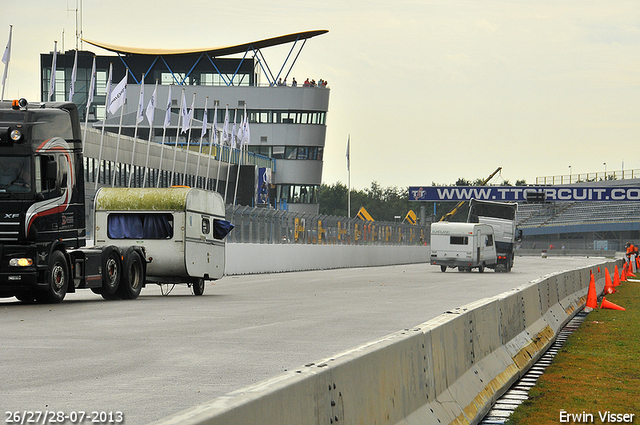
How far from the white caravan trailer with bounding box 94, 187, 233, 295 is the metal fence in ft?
43.3

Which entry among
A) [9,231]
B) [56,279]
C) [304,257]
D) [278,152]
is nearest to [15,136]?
[9,231]

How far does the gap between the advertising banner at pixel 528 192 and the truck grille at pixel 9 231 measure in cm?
7432

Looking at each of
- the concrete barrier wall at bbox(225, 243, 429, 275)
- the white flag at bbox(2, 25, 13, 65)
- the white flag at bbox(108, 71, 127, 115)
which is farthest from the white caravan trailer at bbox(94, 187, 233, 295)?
the white flag at bbox(108, 71, 127, 115)

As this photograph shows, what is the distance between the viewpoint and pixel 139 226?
73.2 ft

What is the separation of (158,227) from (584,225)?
4106 inches

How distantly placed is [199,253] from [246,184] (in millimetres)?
65969

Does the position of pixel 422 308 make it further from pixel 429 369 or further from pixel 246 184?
pixel 246 184

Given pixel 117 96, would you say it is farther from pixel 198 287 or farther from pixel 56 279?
pixel 56 279

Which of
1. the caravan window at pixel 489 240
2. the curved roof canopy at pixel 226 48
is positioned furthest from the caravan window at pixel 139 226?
the curved roof canopy at pixel 226 48

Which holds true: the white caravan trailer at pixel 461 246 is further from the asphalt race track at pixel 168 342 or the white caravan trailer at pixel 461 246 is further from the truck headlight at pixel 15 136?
the truck headlight at pixel 15 136

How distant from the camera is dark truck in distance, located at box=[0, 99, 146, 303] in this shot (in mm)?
17406

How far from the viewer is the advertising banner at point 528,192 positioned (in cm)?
8831

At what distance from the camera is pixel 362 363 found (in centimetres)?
545

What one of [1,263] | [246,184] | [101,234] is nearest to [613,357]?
[1,263]
